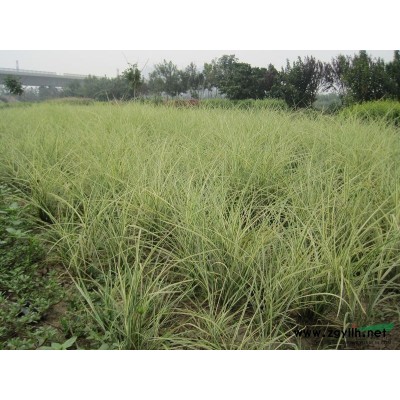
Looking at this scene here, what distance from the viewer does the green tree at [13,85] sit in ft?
6.73

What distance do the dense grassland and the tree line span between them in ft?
0.79

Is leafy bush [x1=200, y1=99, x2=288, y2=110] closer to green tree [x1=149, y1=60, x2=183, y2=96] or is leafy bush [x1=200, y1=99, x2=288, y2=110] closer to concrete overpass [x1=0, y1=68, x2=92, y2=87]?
green tree [x1=149, y1=60, x2=183, y2=96]

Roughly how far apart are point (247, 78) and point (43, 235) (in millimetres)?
1413

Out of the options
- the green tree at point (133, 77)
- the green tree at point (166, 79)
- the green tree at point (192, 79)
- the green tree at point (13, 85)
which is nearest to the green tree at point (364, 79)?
the green tree at point (192, 79)

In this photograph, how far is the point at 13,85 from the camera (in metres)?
2.12

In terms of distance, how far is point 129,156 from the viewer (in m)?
2.12

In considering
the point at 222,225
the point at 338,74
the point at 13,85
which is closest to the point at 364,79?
the point at 338,74

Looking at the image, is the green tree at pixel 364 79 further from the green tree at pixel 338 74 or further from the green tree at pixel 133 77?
the green tree at pixel 133 77

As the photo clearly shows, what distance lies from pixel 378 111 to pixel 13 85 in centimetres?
214

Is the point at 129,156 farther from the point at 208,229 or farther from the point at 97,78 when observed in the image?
the point at 208,229

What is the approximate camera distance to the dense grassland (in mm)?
1221

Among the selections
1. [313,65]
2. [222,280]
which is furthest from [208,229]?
[313,65]

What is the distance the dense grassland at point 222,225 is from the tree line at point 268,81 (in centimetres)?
24

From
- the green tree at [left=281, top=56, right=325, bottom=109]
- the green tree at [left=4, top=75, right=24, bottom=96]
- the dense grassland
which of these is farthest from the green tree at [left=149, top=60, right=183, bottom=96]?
the green tree at [left=4, top=75, right=24, bottom=96]
